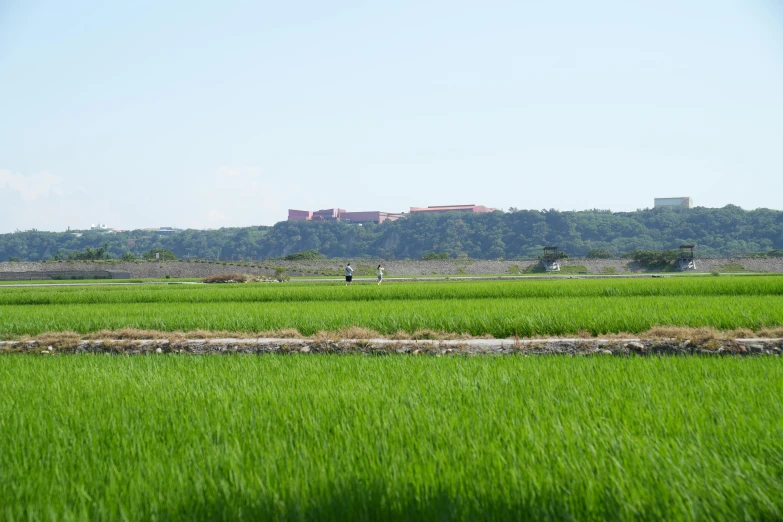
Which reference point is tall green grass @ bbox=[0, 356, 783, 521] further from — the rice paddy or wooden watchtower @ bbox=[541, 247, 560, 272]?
wooden watchtower @ bbox=[541, 247, 560, 272]

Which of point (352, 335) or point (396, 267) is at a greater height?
point (352, 335)

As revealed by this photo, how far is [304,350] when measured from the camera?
10523mm

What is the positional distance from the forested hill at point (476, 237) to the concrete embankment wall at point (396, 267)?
112 ft

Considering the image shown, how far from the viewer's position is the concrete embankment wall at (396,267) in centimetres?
5447

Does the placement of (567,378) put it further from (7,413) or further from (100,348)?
(100,348)

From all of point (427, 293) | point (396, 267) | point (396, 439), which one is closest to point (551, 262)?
point (396, 267)

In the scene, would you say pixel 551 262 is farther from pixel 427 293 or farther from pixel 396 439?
pixel 396 439

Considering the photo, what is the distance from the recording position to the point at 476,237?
125 metres

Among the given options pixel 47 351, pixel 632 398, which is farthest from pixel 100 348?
pixel 632 398

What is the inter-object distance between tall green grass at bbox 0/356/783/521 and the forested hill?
92285mm

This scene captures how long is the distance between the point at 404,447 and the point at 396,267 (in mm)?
55877

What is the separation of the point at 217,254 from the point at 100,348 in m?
148

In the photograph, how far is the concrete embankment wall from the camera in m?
54.5

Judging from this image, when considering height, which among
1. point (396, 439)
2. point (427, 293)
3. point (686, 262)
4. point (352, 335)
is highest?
point (396, 439)
